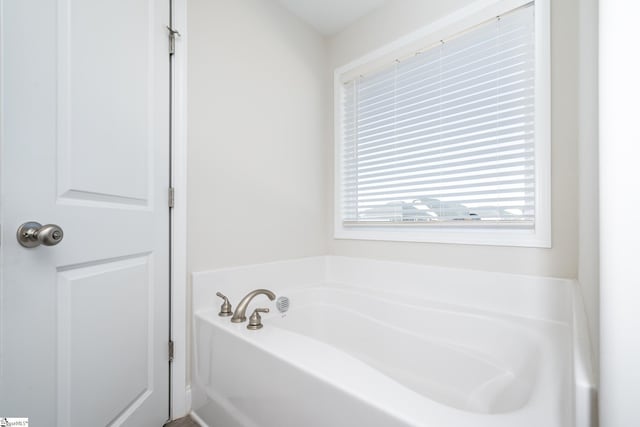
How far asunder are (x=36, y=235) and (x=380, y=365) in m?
1.54

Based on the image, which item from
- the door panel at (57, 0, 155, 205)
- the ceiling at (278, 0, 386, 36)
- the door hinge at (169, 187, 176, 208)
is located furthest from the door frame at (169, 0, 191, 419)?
the ceiling at (278, 0, 386, 36)

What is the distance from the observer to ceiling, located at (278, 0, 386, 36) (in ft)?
6.32

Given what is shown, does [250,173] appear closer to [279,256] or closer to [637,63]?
[279,256]

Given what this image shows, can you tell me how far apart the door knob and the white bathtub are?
0.68m

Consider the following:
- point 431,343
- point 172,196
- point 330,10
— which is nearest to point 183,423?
point 172,196

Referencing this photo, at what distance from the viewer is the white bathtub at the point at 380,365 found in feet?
2.26

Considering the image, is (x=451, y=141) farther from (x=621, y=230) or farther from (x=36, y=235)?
(x=36, y=235)

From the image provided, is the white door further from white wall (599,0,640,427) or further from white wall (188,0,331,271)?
white wall (599,0,640,427)

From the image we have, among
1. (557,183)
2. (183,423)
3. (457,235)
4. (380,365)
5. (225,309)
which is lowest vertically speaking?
(183,423)

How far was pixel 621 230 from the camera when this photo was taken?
362mm

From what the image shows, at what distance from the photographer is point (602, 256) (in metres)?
→ 0.42

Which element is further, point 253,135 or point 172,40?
point 253,135

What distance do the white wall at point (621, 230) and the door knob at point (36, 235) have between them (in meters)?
1.18

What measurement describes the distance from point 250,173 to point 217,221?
37cm
